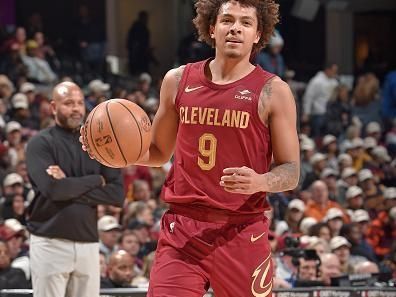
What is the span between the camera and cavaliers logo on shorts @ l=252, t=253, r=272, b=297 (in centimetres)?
455

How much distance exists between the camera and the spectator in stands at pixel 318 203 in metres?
12.1

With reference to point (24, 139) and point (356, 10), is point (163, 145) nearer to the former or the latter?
point (24, 139)

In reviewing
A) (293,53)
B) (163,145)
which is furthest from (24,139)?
(293,53)

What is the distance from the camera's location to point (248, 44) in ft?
15.3

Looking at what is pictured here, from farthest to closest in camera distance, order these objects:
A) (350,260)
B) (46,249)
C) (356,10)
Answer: (356,10), (350,260), (46,249)

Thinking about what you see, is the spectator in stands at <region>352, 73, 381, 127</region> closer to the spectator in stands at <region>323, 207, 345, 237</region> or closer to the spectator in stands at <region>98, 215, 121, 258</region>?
the spectator in stands at <region>323, 207, 345, 237</region>

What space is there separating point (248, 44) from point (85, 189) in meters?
1.91

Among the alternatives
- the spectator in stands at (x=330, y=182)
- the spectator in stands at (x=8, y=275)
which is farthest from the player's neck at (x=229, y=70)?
the spectator in stands at (x=330, y=182)

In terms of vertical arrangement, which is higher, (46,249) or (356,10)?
(356,10)

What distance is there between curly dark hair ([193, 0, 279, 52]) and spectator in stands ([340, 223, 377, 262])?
21.5 feet

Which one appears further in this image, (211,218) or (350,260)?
(350,260)

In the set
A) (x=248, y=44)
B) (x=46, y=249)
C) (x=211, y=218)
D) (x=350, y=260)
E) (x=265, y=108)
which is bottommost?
(x=350, y=260)

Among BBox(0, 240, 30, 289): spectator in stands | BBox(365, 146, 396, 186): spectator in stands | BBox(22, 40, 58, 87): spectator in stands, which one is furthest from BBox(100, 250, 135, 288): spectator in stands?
BBox(365, 146, 396, 186): spectator in stands

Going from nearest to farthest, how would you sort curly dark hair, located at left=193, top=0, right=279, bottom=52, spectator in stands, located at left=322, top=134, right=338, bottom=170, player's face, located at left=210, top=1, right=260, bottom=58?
player's face, located at left=210, top=1, right=260, bottom=58 → curly dark hair, located at left=193, top=0, right=279, bottom=52 → spectator in stands, located at left=322, top=134, right=338, bottom=170
